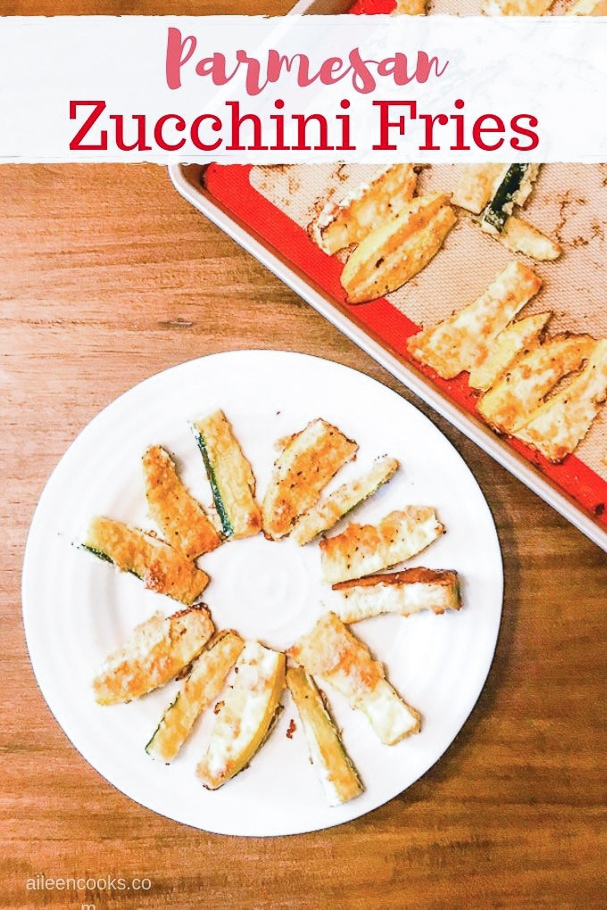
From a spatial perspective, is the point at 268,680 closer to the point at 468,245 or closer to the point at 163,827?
the point at 163,827

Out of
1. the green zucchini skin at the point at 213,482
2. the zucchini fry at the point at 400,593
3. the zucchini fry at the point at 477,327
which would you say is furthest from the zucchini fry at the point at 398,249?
the zucchini fry at the point at 400,593

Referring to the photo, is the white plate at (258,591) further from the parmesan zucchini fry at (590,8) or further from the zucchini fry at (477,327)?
the parmesan zucchini fry at (590,8)

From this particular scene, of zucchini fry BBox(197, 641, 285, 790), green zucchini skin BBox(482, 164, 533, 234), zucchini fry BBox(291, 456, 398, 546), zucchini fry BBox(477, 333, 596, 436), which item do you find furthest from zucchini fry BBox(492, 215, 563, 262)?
zucchini fry BBox(197, 641, 285, 790)

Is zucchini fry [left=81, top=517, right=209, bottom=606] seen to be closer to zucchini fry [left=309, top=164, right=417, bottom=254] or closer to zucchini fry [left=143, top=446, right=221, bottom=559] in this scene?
zucchini fry [left=143, top=446, right=221, bottom=559]

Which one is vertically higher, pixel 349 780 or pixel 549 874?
pixel 349 780

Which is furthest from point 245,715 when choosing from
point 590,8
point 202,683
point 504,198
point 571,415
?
point 590,8

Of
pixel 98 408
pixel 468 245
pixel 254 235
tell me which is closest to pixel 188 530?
pixel 98 408

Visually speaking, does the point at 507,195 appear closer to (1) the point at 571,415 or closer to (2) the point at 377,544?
Result: (1) the point at 571,415
